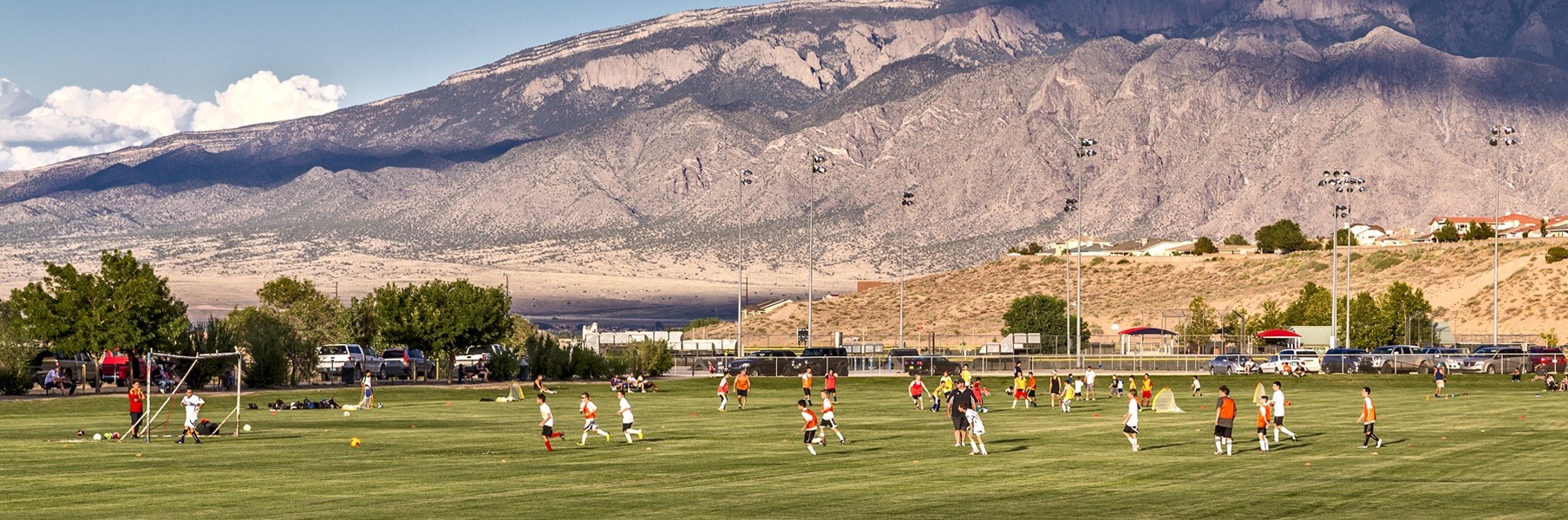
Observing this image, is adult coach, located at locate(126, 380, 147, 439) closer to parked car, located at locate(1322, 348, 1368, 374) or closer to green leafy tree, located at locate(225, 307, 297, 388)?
green leafy tree, located at locate(225, 307, 297, 388)

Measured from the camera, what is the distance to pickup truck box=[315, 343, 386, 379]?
280 feet

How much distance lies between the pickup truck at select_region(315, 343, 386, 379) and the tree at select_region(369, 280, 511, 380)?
6.80 ft

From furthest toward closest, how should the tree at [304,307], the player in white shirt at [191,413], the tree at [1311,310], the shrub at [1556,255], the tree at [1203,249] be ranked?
the tree at [1203,249] → the shrub at [1556,255] → the tree at [1311,310] → the tree at [304,307] → the player in white shirt at [191,413]

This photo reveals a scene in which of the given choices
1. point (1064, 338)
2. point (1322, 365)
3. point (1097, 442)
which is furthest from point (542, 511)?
point (1064, 338)

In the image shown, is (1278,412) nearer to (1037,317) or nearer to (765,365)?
(765,365)

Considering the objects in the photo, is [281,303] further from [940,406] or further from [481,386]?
[940,406]

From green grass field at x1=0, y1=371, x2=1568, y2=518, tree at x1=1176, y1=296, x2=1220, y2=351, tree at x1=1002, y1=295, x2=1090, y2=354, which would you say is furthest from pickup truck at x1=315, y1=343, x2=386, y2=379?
tree at x1=1002, y1=295, x2=1090, y2=354

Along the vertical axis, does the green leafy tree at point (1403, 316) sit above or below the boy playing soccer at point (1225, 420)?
above

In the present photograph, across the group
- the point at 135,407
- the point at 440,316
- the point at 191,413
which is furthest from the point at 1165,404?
the point at 440,316

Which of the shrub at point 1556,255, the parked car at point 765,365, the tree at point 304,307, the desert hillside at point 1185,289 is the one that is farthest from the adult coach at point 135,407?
the shrub at point 1556,255

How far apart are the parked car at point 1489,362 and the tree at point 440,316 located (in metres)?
49.2

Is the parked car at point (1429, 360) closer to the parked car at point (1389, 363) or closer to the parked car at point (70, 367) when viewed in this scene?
the parked car at point (1389, 363)

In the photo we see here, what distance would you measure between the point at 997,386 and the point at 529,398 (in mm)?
21583

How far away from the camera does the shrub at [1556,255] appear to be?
15738 cm
